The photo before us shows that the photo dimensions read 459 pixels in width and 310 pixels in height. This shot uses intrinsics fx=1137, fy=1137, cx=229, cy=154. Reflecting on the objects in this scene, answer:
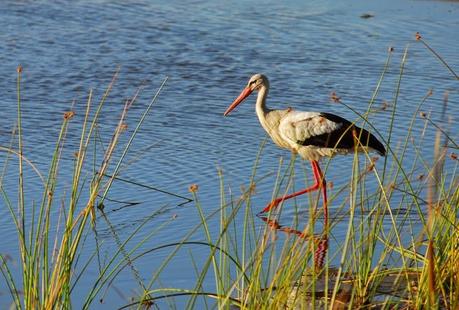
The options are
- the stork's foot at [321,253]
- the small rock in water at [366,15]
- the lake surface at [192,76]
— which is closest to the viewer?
the stork's foot at [321,253]

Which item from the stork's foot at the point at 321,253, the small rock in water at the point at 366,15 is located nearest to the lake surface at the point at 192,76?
the small rock in water at the point at 366,15

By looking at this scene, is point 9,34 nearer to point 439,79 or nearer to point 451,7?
point 439,79

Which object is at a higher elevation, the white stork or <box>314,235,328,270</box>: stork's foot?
the white stork

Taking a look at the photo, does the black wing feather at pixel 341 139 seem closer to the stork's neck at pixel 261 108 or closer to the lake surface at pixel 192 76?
the lake surface at pixel 192 76

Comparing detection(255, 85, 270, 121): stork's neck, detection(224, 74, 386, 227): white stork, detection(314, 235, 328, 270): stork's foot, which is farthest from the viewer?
detection(255, 85, 270, 121): stork's neck

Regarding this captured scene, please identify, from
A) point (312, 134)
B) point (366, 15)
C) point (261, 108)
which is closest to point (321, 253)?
point (312, 134)

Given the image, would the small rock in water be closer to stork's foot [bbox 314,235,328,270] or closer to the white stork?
the white stork

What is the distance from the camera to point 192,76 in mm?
10914

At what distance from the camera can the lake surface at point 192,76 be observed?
7230 mm

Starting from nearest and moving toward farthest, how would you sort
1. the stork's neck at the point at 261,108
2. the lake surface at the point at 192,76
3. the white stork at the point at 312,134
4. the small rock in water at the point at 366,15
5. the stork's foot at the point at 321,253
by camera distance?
1. the stork's foot at the point at 321,253
2. the lake surface at the point at 192,76
3. the white stork at the point at 312,134
4. the stork's neck at the point at 261,108
5. the small rock in water at the point at 366,15

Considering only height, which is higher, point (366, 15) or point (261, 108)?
point (261, 108)

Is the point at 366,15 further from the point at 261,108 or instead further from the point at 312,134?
the point at 312,134

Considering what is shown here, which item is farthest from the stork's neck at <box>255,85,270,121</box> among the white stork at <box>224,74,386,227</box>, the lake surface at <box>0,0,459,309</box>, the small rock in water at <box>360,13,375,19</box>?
the small rock in water at <box>360,13,375,19</box>

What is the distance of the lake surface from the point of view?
7230 millimetres
